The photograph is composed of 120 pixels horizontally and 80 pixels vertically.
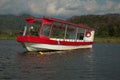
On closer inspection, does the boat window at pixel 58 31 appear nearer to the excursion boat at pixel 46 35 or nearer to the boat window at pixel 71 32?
the excursion boat at pixel 46 35

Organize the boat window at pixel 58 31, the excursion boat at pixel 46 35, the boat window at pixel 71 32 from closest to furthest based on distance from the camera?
the excursion boat at pixel 46 35 → the boat window at pixel 58 31 → the boat window at pixel 71 32

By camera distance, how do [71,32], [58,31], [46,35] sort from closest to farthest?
[46,35], [58,31], [71,32]

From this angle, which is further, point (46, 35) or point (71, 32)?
point (71, 32)

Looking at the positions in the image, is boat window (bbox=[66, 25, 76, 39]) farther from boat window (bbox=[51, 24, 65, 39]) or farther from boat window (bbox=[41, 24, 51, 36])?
boat window (bbox=[41, 24, 51, 36])

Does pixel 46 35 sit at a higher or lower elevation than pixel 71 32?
lower

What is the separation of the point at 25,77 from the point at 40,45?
64.5 ft

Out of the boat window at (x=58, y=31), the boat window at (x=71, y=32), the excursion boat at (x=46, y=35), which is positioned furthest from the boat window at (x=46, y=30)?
the boat window at (x=71, y=32)

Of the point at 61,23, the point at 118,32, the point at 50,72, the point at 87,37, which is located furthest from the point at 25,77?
the point at 118,32

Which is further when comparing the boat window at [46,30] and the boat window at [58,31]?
the boat window at [58,31]

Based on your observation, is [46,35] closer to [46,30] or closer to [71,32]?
[46,30]

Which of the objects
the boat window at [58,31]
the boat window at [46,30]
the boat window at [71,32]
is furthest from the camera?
the boat window at [71,32]

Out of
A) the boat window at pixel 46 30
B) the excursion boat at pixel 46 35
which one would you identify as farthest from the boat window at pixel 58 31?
the boat window at pixel 46 30

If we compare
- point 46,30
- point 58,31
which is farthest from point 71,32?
point 46,30

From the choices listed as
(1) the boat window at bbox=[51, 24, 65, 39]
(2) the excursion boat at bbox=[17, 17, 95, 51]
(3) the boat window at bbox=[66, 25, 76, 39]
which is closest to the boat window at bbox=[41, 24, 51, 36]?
(2) the excursion boat at bbox=[17, 17, 95, 51]
